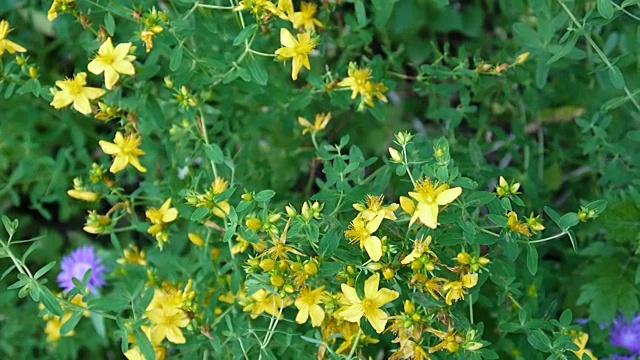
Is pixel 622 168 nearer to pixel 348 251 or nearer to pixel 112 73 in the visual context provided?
pixel 348 251

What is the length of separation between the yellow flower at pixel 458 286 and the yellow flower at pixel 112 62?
73 centimetres

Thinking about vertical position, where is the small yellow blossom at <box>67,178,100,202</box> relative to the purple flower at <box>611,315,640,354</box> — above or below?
above

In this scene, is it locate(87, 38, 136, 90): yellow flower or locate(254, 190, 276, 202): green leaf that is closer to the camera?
locate(254, 190, 276, 202): green leaf

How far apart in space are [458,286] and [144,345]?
60cm

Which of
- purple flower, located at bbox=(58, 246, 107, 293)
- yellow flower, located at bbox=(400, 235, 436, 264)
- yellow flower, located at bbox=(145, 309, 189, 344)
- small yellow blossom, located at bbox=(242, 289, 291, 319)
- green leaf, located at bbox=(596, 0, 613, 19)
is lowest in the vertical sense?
purple flower, located at bbox=(58, 246, 107, 293)

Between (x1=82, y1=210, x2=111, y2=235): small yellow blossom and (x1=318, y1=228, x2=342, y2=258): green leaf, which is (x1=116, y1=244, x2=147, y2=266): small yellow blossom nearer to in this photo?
(x1=82, y1=210, x2=111, y2=235): small yellow blossom

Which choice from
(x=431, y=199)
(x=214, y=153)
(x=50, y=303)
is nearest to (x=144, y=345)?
(x=50, y=303)

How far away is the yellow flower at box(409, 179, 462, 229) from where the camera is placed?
1288mm

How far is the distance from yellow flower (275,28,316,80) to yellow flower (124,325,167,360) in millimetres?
563

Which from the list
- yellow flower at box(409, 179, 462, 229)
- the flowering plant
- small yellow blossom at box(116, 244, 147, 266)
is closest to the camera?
yellow flower at box(409, 179, 462, 229)

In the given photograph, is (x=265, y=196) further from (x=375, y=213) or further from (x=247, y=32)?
(x=247, y=32)

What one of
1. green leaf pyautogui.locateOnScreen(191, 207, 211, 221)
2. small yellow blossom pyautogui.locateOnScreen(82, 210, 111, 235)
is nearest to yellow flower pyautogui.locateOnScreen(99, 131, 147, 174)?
small yellow blossom pyautogui.locateOnScreen(82, 210, 111, 235)

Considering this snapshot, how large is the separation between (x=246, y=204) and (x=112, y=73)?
0.41 meters

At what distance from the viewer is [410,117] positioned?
8.33ft
